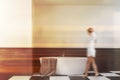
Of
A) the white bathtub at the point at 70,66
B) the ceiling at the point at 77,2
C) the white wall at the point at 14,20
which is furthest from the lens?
the ceiling at the point at 77,2

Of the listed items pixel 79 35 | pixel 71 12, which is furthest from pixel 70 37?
pixel 71 12

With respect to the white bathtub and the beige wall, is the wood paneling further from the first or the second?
the white bathtub

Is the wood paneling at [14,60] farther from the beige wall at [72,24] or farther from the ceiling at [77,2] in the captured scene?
the ceiling at [77,2]

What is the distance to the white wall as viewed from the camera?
605 centimetres

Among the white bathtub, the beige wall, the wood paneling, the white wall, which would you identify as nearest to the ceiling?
the beige wall

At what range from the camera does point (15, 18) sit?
6.07m

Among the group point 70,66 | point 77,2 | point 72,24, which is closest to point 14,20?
point 72,24

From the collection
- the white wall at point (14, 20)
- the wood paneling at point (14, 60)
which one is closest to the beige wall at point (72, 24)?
the white wall at point (14, 20)

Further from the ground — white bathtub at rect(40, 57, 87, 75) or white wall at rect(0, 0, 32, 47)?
white wall at rect(0, 0, 32, 47)

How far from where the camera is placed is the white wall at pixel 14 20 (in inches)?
238

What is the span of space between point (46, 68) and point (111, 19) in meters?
2.43

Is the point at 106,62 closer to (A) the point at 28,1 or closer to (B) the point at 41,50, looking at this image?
(B) the point at 41,50

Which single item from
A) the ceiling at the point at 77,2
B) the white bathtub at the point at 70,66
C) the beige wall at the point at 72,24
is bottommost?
the white bathtub at the point at 70,66

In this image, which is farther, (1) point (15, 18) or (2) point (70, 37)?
(2) point (70, 37)
